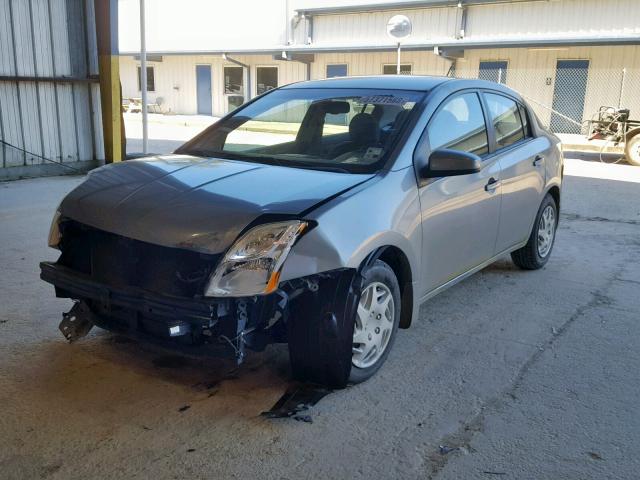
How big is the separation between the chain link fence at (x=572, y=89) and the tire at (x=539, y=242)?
13.6m

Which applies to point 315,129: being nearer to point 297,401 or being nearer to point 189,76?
point 297,401

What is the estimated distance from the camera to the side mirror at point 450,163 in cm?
362

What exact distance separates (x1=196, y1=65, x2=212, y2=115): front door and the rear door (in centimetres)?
2362

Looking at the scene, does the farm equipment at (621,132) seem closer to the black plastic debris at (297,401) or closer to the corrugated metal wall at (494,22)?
the corrugated metal wall at (494,22)

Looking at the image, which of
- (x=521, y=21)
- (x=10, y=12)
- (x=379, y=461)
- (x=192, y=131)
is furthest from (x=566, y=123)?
(x=379, y=461)

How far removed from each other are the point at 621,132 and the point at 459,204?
1282cm

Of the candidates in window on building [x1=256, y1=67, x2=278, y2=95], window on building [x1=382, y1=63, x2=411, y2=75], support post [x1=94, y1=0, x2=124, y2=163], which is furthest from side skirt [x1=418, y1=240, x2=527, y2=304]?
window on building [x1=256, y1=67, x2=278, y2=95]

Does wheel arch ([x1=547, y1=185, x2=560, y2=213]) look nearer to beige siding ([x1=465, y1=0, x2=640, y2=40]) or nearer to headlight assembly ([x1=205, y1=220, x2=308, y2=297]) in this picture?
headlight assembly ([x1=205, y1=220, x2=308, y2=297])

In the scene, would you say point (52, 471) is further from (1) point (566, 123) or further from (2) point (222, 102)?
(2) point (222, 102)

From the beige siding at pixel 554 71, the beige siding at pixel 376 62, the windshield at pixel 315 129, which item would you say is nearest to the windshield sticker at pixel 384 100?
the windshield at pixel 315 129

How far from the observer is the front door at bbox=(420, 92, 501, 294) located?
12.6ft

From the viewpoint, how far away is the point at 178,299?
2.92 m

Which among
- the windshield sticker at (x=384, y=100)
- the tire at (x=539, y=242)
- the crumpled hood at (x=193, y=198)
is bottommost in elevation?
the tire at (x=539, y=242)

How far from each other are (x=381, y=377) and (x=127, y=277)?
1.51 m
